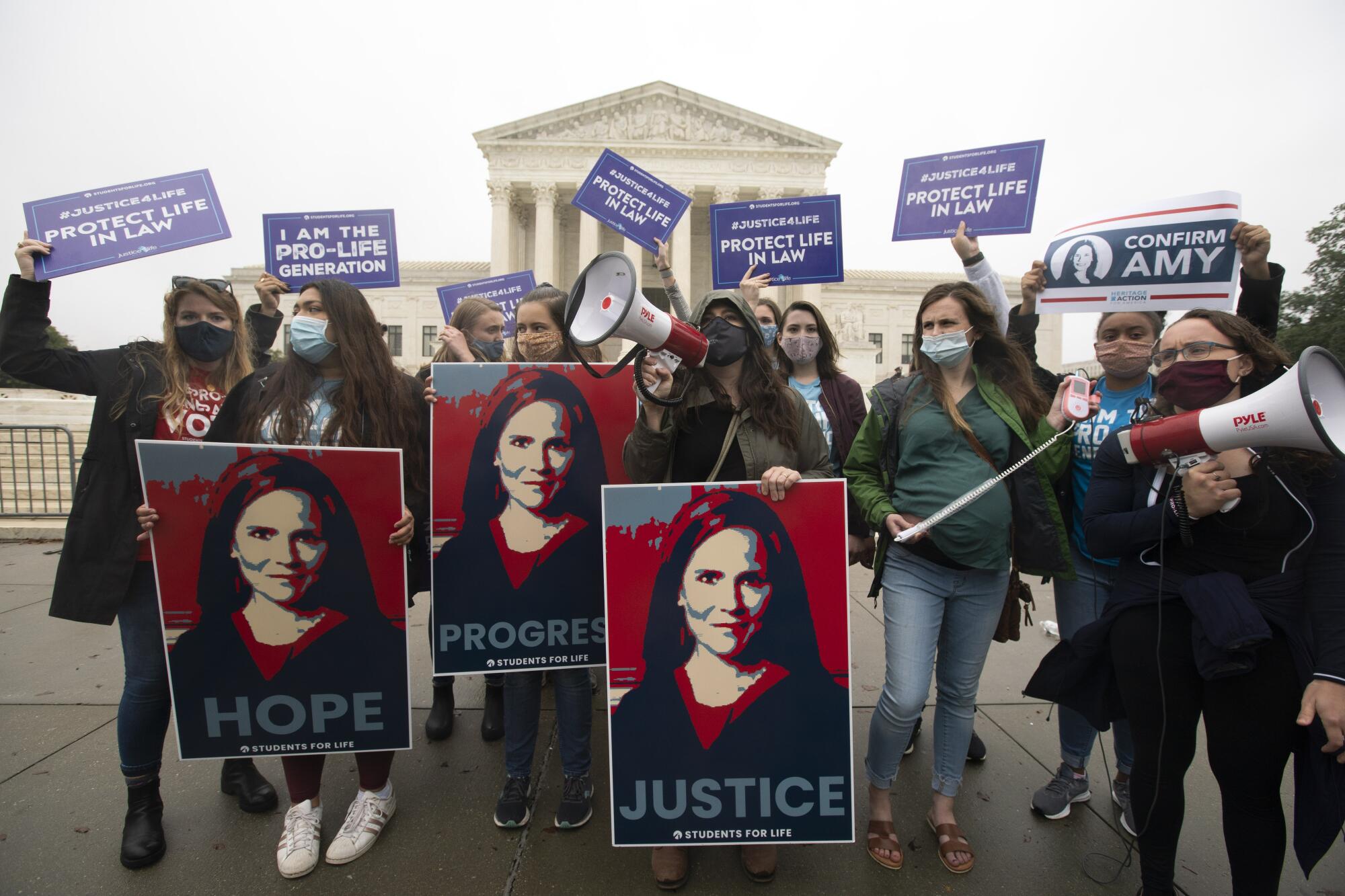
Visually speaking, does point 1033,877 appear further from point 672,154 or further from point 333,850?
point 672,154

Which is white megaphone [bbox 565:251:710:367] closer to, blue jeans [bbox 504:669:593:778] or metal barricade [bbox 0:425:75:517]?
blue jeans [bbox 504:669:593:778]

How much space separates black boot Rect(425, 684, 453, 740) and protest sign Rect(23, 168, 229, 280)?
267 cm

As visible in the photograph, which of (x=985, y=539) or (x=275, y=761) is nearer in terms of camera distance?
(x=985, y=539)

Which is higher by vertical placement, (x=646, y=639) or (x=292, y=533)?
(x=292, y=533)

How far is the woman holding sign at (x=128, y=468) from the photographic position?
94.9 inches

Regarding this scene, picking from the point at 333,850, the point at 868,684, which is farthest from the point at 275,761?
the point at 868,684

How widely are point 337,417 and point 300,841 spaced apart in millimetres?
1621

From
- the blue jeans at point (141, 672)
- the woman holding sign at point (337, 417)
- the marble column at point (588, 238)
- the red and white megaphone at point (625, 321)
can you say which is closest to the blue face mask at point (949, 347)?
the red and white megaphone at point (625, 321)

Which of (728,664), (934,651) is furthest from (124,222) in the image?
(934,651)

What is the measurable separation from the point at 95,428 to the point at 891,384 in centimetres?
324

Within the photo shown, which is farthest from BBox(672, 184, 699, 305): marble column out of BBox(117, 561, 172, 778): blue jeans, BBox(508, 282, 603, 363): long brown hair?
BBox(117, 561, 172, 778): blue jeans

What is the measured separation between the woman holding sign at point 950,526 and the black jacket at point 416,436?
182cm

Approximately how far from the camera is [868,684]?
13.3 ft

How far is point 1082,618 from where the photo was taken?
109 inches
